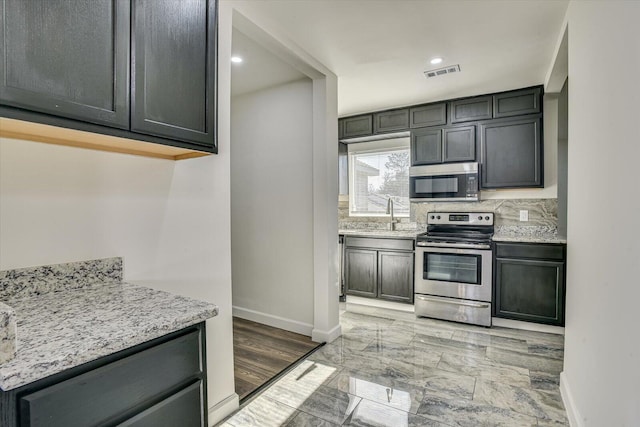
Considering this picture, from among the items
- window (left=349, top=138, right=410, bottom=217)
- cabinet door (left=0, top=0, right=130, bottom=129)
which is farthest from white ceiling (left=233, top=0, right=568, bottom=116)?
cabinet door (left=0, top=0, right=130, bottom=129)

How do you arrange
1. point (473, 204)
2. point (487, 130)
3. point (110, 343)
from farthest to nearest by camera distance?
point (473, 204), point (487, 130), point (110, 343)

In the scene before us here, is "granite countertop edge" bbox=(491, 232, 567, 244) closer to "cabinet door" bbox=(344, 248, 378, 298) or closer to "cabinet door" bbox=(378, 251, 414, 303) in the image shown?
"cabinet door" bbox=(378, 251, 414, 303)

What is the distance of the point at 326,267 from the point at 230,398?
4.55ft

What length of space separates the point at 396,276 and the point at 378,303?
1.45 feet

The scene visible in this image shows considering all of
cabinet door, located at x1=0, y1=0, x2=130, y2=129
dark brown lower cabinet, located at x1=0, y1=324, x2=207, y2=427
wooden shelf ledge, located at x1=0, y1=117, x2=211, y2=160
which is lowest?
dark brown lower cabinet, located at x1=0, y1=324, x2=207, y2=427

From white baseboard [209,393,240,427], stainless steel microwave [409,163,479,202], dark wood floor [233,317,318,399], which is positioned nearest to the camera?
white baseboard [209,393,240,427]

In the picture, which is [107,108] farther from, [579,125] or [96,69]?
[579,125]

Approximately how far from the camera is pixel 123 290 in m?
1.39

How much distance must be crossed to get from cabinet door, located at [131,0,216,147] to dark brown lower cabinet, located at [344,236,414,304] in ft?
9.29

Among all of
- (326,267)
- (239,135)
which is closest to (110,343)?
(326,267)

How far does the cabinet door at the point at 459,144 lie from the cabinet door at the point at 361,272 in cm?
144

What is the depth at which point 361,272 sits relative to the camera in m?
4.13

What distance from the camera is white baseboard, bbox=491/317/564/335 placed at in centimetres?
324

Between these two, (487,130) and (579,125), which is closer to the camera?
(579,125)
